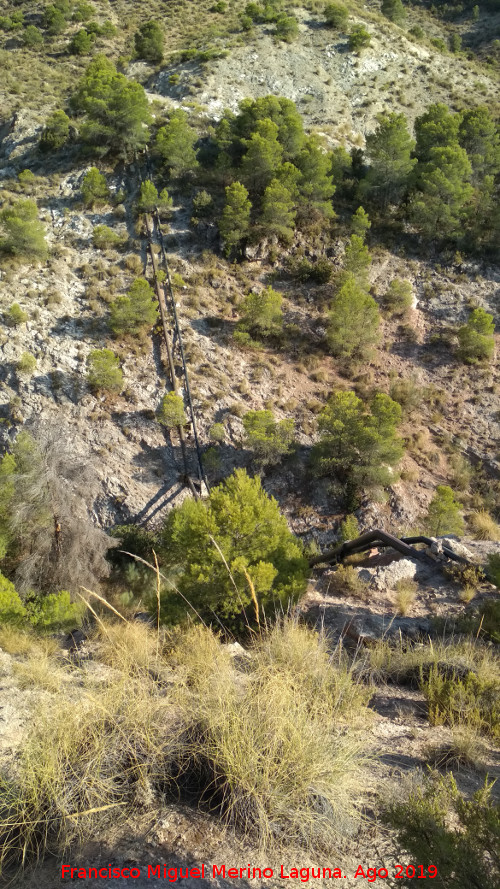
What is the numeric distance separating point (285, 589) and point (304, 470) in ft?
32.8

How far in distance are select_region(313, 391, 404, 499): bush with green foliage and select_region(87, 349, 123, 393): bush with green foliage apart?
7.69 meters

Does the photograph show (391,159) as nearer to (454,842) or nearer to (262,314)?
(262,314)

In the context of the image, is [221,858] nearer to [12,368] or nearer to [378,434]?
[378,434]

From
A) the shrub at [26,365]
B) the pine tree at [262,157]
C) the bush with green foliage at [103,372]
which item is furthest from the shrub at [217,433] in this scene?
the pine tree at [262,157]

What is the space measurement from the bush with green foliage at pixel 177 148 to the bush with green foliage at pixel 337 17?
21.7m

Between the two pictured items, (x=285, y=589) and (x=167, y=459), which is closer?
(x=285, y=589)

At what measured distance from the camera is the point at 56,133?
26.7 m

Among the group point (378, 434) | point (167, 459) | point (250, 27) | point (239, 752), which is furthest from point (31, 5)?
point (239, 752)

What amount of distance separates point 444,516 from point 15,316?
16927 millimetres

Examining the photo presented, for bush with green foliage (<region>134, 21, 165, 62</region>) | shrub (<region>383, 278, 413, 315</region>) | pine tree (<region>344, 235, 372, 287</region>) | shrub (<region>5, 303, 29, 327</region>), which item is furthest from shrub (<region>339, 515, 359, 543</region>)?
bush with green foliage (<region>134, 21, 165, 62</region>)

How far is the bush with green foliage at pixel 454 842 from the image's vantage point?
1.90 meters

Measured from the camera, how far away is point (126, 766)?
2818mm

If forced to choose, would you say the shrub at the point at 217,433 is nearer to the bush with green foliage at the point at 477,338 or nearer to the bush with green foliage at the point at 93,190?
the bush with green foliage at the point at 477,338

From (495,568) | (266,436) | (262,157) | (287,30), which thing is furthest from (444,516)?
(287,30)
